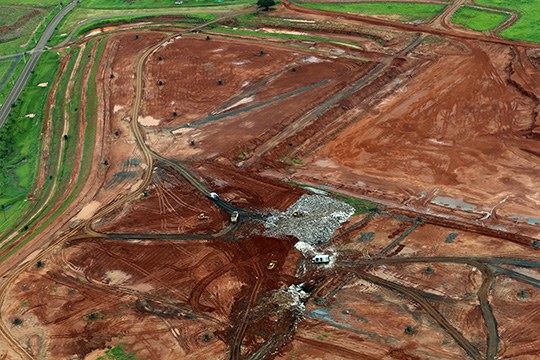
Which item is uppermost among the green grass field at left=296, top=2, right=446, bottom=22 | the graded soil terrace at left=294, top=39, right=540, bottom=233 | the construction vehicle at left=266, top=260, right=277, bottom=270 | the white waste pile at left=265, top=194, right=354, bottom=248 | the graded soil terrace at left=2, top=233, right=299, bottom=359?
the green grass field at left=296, top=2, right=446, bottom=22

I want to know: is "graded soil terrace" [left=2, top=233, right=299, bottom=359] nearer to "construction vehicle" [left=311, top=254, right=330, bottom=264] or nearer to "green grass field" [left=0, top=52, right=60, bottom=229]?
"construction vehicle" [left=311, top=254, right=330, bottom=264]

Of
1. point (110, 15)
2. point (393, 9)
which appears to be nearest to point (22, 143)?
point (110, 15)

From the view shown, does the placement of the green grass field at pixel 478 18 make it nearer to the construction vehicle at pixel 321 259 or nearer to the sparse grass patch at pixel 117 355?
the construction vehicle at pixel 321 259

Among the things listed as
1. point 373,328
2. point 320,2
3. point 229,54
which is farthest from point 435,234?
point 320,2

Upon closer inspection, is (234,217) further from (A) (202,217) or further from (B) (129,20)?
(B) (129,20)

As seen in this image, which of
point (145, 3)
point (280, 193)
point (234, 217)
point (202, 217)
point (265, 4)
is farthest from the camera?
point (145, 3)

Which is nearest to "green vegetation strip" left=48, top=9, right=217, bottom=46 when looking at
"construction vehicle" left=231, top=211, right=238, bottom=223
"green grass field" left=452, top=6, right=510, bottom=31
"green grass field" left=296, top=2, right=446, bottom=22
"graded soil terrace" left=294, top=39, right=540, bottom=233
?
"green grass field" left=296, top=2, right=446, bottom=22
